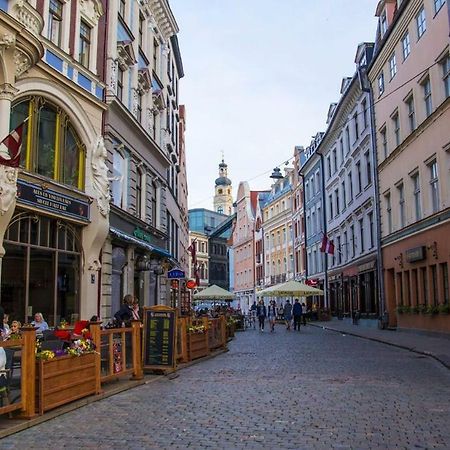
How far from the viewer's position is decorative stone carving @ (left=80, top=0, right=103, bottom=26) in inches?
727

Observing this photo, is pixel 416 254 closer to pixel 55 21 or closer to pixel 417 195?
pixel 417 195

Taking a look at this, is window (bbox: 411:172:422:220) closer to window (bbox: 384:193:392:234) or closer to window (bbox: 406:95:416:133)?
window (bbox: 406:95:416:133)

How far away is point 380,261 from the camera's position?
30.0 m

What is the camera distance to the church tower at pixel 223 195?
14150cm

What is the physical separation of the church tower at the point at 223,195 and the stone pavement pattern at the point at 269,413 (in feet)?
421

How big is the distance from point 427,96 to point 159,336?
16.3 meters

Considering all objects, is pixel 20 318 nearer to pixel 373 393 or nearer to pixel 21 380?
pixel 21 380

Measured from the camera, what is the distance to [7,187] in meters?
13.2

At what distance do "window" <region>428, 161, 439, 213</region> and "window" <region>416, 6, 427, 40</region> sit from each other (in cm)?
544

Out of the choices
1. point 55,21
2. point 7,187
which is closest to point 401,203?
point 55,21

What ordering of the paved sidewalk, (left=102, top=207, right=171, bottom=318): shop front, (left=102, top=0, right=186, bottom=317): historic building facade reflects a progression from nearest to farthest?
the paved sidewalk < (left=102, top=207, right=171, bottom=318): shop front < (left=102, top=0, right=186, bottom=317): historic building facade

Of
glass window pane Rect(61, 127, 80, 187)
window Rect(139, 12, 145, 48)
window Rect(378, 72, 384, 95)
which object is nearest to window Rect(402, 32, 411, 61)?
window Rect(378, 72, 384, 95)

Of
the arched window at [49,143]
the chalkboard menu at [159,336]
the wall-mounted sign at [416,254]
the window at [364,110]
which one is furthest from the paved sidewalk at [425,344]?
the window at [364,110]

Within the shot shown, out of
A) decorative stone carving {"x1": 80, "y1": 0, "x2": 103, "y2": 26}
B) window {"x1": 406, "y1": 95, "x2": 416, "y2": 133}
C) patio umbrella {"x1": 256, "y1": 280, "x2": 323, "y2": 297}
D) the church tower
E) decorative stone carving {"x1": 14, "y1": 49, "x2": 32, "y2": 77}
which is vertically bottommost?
patio umbrella {"x1": 256, "y1": 280, "x2": 323, "y2": 297}
